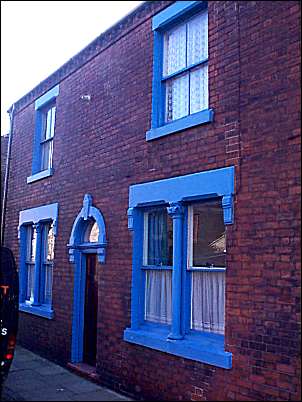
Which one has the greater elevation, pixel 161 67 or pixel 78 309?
pixel 161 67

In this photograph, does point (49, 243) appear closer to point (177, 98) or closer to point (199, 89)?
point (177, 98)

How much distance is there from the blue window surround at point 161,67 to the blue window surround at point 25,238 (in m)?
3.67

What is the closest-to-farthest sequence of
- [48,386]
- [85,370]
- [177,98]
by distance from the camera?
[177,98]
[48,386]
[85,370]

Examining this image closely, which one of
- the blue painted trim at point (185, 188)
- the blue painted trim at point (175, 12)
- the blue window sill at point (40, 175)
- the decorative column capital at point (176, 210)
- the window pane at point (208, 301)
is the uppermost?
the blue painted trim at point (175, 12)

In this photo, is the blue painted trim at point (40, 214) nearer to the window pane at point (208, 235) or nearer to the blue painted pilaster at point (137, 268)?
the blue painted pilaster at point (137, 268)

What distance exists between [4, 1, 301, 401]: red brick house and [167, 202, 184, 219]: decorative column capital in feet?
0.09

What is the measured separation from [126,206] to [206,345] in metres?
2.78

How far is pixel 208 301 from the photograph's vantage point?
6824 millimetres

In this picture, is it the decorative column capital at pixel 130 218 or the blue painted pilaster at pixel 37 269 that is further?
the blue painted pilaster at pixel 37 269

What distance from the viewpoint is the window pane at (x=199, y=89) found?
23.9 feet

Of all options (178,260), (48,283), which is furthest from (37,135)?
(178,260)

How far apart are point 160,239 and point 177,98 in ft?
7.21

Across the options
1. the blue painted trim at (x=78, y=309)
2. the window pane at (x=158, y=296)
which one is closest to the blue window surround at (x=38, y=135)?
the blue painted trim at (x=78, y=309)

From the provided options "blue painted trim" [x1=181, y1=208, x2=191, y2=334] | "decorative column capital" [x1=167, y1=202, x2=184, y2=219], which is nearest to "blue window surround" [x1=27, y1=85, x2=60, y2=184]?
"decorative column capital" [x1=167, y1=202, x2=184, y2=219]
